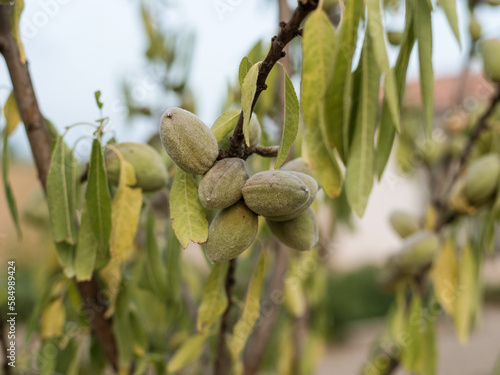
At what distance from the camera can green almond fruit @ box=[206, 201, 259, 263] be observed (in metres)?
0.63

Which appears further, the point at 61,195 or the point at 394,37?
the point at 394,37

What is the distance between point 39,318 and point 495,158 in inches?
43.8

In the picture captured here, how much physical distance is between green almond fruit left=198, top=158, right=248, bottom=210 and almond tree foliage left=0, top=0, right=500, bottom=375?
0.11 ft

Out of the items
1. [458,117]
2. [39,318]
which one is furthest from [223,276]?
[458,117]

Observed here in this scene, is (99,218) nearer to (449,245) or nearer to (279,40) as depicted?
(279,40)

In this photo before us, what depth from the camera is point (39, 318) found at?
1.11 metres

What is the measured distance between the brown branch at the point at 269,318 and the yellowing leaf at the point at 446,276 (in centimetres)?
41

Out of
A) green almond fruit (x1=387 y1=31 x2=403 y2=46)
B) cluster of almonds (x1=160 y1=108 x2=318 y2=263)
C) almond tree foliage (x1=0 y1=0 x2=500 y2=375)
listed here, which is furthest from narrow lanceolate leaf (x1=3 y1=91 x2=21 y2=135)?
green almond fruit (x1=387 y1=31 x2=403 y2=46)

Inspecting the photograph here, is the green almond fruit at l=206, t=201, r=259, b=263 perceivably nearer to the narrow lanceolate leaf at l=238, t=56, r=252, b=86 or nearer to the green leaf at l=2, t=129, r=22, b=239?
the narrow lanceolate leaf at l=238, t=56, r=252, b=86

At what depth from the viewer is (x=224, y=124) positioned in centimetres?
67

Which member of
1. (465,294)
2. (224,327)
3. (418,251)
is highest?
(224,327)

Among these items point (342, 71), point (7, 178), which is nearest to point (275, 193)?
point (342, 71)

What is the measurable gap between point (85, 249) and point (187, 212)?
0.78ft

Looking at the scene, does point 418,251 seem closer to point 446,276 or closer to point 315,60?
point 446,276
